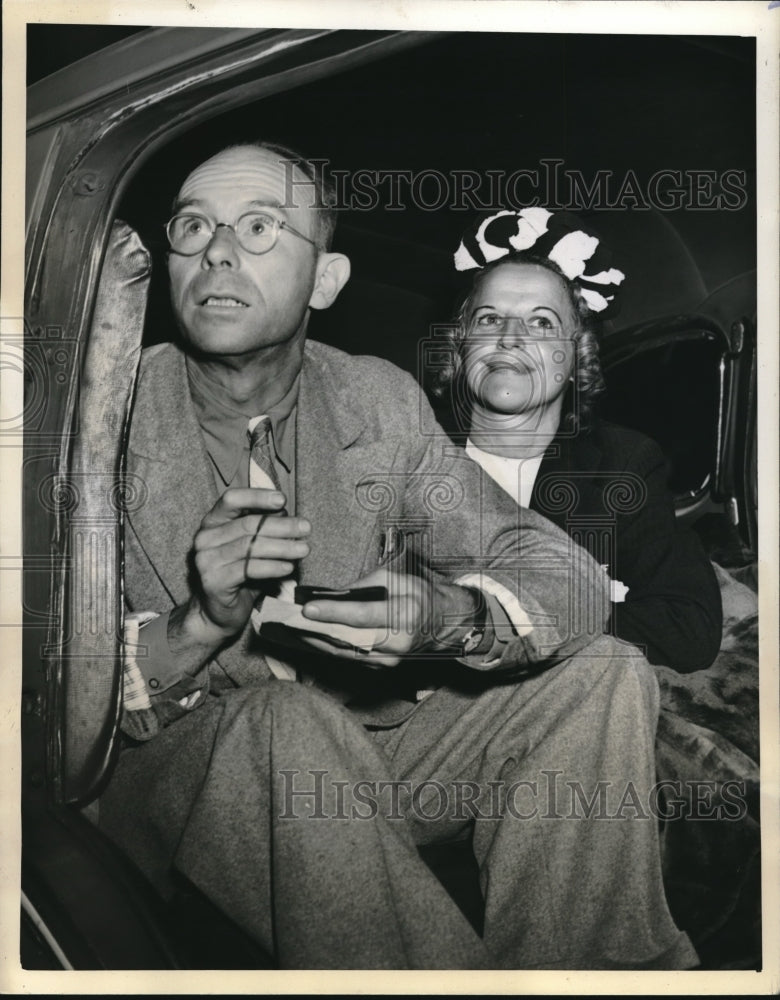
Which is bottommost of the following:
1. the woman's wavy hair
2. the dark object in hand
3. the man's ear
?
the dark object in hand

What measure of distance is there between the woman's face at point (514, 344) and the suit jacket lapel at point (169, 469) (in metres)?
0.68

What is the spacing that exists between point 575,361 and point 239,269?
0.83 meters

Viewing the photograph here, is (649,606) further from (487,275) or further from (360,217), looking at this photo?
(360,217)

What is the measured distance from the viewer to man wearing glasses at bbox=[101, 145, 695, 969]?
239 cm

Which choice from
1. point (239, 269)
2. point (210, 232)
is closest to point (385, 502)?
point (239, 269)

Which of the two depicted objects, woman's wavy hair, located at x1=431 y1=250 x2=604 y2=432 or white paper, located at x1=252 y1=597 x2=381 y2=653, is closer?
white paper, located at x1=252 y1=597 x2=381 y2=653

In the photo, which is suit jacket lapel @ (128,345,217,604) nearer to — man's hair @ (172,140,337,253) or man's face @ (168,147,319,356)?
man's face @ (168,147,319,356)

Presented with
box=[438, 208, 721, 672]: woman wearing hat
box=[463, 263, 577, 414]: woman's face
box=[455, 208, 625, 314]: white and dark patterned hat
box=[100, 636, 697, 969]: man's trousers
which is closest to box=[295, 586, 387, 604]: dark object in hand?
box=[100, 636, 697, 969]: man's trousers

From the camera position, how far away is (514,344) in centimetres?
251

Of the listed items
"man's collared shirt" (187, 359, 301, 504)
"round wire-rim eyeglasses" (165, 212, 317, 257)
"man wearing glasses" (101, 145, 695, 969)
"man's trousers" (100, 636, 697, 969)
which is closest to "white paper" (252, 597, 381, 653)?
"man wearing glasses" (101, 145, 695, 969)

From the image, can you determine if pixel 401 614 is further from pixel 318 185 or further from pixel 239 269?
pixel 318 185

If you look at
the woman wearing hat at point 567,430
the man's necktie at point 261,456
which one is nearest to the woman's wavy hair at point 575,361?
the woman wearing hat at point 567,430

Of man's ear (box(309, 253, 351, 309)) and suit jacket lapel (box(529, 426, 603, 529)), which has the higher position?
man's ear (box(309, 253, 351, 309))

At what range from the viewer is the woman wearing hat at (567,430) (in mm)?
2512
